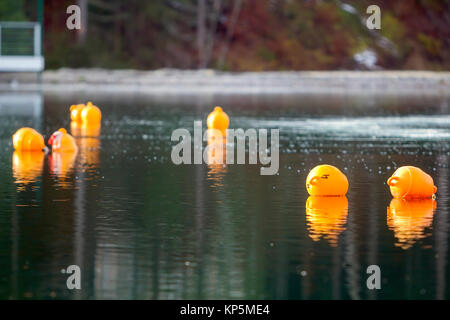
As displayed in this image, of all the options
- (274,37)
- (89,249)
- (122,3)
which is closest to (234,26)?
(274,37)

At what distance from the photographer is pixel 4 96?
41812mm

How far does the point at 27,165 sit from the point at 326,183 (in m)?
5.89

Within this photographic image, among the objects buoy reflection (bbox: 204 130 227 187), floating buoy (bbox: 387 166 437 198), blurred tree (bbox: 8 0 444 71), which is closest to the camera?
floating buoy (bbox: 387 166 437 198)

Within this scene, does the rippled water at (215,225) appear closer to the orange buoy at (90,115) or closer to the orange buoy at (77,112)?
the orange buoy at (90,115)

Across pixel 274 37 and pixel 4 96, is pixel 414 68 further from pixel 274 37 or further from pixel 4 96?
pixel 4 96

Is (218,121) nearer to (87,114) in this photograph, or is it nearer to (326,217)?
(87,114)

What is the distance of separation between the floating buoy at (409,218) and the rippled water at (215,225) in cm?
2

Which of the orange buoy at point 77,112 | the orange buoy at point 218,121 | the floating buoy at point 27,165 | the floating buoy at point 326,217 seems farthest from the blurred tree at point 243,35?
the floating buoy at point 326,217

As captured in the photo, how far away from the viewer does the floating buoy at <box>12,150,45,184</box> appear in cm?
1659

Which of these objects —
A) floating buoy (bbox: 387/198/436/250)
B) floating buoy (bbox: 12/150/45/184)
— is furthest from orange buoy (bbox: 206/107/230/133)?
floating buoy (bbox: 387/198/436/250)

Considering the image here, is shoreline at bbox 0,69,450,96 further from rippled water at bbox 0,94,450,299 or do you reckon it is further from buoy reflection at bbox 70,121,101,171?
rippled water at bbox 0,94,450,299

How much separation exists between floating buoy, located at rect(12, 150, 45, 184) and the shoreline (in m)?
31.5

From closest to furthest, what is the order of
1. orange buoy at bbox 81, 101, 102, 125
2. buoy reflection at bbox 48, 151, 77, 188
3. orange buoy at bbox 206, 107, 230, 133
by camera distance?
buoy reflection at bbox 48, 151, 77, 188 → orange buoy at bbox 206, 107, 230, 133 → orange buoy at bbox 81, 101, 102, 125

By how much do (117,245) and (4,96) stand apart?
31.8 metres
